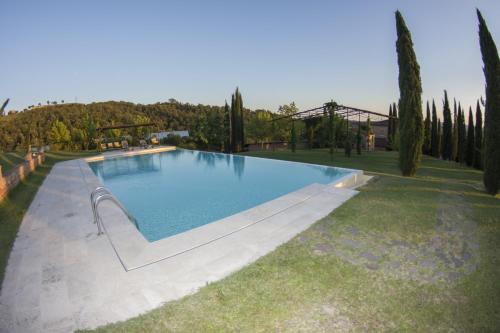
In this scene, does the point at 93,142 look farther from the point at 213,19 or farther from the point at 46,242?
the point at 46,242

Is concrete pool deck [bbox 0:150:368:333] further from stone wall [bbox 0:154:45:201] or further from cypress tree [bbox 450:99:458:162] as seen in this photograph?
cypress tree [bbox 450:99:458:162]

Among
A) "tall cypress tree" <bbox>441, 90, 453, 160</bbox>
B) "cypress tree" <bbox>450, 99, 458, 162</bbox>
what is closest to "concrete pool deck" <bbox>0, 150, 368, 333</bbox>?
"cypress tree" <bbox>450, 99, 458, 162</bbox>

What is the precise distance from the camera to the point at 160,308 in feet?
8.66

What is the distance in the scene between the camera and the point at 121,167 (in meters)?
14.3

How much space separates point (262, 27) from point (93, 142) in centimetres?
1934

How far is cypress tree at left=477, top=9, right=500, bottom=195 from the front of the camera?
7.23 m

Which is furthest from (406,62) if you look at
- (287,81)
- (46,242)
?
(287,81)

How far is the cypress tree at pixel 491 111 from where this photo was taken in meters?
7.23

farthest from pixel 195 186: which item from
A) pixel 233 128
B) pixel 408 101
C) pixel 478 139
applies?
pixel 478 139

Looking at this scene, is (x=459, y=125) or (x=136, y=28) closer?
(x=136, y=28)

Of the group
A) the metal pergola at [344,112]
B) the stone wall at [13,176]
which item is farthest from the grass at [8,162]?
the metal pergola at [344,112]

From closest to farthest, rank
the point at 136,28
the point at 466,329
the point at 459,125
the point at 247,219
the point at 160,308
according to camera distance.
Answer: the point at 466,329
the point at 160,308
the point at 247,219
the point at 136,28
the point at 459,125

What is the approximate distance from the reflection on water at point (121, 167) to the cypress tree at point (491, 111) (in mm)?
13863

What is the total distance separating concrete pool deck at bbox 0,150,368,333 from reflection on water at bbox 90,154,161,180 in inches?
268
